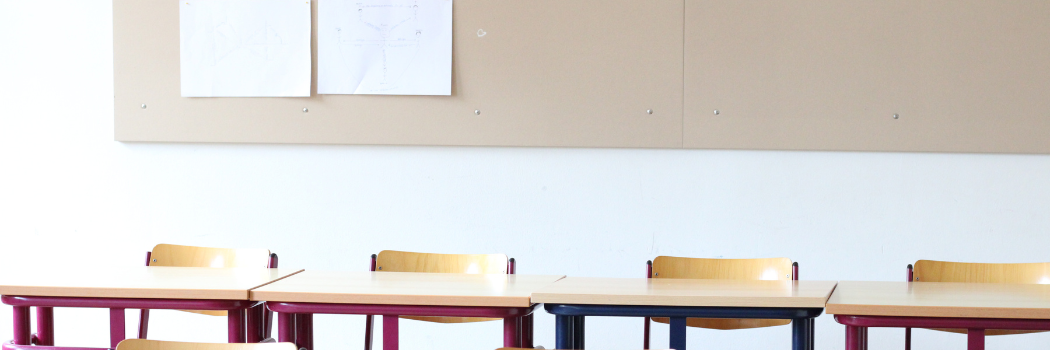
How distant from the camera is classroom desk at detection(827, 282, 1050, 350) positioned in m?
1.98

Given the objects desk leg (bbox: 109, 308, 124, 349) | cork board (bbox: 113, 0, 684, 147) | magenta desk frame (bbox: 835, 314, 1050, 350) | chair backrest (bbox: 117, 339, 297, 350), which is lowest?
desk leg (bbox: 109, 308, 124, 349)

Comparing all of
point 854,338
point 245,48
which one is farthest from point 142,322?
point 854,338

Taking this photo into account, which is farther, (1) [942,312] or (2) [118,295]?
(2) [118,295]

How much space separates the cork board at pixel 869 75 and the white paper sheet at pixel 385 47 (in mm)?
1030

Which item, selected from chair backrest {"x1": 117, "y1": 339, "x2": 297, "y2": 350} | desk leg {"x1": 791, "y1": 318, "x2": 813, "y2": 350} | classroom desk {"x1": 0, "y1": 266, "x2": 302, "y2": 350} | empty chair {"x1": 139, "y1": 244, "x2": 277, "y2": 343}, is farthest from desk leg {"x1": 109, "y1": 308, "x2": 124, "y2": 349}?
desk leg {"x1": 791, "y1": 318, "x2": 813, "y2": 350}

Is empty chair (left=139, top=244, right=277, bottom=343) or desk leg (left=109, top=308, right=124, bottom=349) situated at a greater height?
empty chair (left=139, top=244, right=277, bottom=343)

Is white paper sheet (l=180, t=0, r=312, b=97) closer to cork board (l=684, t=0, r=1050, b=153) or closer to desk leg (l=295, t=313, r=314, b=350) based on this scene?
desk leg (l=295, t=313, r=314, b=350)

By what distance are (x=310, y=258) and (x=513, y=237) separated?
0.90 m

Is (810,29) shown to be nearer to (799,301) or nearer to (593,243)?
(593,243)

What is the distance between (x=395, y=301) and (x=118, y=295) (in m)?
0.72

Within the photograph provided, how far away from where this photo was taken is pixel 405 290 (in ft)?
7.38

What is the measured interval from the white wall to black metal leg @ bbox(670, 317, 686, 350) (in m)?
1.49

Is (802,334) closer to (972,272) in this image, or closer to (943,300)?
(943,300)

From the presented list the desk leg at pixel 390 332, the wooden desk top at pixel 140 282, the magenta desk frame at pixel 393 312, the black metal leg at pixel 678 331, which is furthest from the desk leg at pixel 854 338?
the wooden desk top at pixel 140 282
